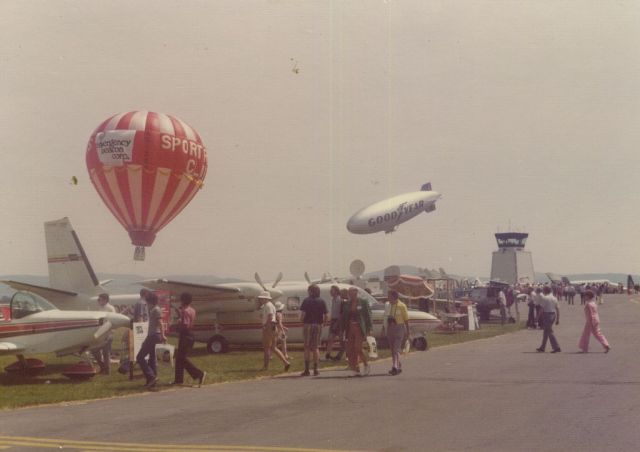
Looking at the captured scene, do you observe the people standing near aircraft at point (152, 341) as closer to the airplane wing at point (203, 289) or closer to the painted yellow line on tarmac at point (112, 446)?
the painted yellow line on tarmac at point (112, 446)

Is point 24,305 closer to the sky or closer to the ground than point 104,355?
closer to the sky

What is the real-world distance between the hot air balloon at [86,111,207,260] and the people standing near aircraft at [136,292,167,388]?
20078 mm

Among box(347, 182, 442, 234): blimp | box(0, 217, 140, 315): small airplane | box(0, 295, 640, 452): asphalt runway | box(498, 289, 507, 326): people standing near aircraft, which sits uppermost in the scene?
box(347, 182, 442, 234): blimp

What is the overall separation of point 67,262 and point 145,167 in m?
7.87

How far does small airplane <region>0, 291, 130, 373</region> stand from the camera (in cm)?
1717

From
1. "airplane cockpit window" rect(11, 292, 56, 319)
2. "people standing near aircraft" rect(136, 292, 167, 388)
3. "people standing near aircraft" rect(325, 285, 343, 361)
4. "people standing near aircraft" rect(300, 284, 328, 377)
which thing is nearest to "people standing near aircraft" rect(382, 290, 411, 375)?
"people standing near aircraft" rect(300, 284, 328, 377)

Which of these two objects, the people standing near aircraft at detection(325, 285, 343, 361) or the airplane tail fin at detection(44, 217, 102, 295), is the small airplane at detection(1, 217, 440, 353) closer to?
the airplane tail fin at detection(44, 217, 102, 295)

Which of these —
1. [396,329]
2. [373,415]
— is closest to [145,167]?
[396,329]

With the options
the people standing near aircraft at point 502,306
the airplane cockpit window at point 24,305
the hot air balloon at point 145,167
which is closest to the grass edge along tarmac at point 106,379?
the airplane cockpit window at point 24,305

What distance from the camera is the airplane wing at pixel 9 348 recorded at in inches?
651

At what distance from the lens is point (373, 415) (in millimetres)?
10531

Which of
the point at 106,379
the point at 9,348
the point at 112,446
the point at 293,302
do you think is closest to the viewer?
the point at 112,446

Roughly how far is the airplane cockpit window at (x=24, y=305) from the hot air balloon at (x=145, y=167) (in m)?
16.9

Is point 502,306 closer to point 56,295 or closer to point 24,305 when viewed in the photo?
point 56,295
